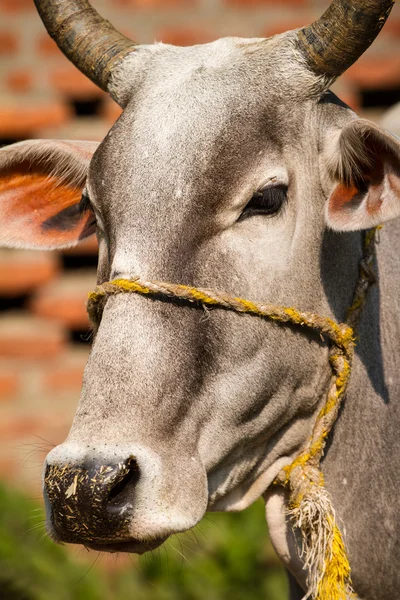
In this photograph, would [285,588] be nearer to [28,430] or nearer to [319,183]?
[28,430]

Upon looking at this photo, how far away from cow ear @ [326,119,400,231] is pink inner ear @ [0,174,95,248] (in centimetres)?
94

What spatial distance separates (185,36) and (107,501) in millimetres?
3727

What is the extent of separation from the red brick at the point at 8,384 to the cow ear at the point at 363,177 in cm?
330

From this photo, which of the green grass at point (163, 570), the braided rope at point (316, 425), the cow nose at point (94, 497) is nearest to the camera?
the cow nose at point (94, 497)

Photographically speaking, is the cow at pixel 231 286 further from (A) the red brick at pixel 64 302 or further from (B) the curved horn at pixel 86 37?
(A) the red brick at pixel 64 302

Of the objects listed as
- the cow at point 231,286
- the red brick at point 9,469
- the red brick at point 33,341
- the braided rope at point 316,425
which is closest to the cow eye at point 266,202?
the cow at point 231,286

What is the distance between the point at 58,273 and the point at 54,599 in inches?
76.4

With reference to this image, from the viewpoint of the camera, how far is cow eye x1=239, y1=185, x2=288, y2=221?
238cm

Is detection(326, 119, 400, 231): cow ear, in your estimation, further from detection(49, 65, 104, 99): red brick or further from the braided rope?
detection(49, 65, 104, 99): red brick

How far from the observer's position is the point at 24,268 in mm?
5387

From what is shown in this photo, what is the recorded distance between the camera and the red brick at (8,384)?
17.5 ft

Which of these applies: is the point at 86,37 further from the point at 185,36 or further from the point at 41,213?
the point at 185,36

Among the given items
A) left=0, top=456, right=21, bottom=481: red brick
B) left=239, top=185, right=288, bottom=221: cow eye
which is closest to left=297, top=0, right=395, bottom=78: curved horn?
left=239, top=185, right=288, bottom=221: cow eye

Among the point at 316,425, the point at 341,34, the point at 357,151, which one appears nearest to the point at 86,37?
the point at 341,34
